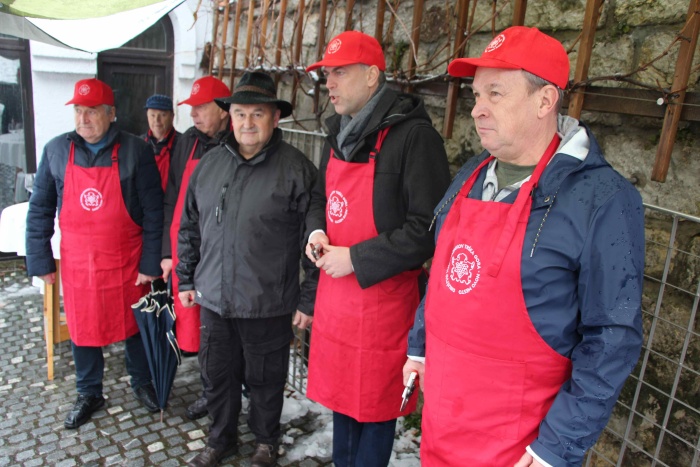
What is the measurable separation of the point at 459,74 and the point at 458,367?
38.7 inches

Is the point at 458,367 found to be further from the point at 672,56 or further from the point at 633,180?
the point at 672,56

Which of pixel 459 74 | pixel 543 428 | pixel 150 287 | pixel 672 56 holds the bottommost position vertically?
pixel 150 287

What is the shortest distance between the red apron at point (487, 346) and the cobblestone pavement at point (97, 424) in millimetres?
1666

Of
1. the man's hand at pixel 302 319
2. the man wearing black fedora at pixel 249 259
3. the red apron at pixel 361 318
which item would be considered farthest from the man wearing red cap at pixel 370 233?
the man wearing black fedora at pixel 249 259

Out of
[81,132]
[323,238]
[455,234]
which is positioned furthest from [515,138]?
[81,132]

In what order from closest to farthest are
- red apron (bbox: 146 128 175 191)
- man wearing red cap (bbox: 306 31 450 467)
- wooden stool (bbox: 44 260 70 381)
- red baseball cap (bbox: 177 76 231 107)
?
man wearing red cap (bbox: 306 31 450 467), red baseball cap (bbox: 177 76 231 107), wooden stool (bbox: 44 260 70 381), red apron (bbox: 146 128 175 191)

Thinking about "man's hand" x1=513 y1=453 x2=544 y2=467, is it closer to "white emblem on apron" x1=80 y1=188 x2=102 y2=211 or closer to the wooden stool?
"white emblem on apron" x1=80 y1=188 x2=102 y2=211

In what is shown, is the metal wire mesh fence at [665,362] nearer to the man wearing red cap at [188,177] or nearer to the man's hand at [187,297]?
the man's hand at [187,297]

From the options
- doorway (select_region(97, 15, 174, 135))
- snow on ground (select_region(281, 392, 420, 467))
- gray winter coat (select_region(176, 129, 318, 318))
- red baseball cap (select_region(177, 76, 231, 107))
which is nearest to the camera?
gray winter coat (select_region(176, 129, 318, 318))

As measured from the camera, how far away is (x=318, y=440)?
3.40 metres

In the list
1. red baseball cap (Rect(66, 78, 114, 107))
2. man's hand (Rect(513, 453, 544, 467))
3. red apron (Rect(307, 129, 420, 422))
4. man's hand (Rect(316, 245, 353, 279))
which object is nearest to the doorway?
red baseball cap (Rect(66, 78, 114, 107))

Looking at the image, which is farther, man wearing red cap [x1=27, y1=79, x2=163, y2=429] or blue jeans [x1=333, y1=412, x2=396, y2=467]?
man wearing red cap [x1=27, y1=79, x2=163, y2=429]

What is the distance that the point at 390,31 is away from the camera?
357 cm

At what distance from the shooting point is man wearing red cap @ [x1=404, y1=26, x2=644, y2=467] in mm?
1515
